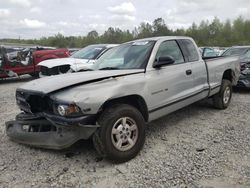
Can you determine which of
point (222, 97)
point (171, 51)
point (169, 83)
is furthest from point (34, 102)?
point (222, 97)

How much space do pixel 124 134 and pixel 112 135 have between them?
0.70ft

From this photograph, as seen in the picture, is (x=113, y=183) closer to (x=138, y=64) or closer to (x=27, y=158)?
(x=27, y=158)

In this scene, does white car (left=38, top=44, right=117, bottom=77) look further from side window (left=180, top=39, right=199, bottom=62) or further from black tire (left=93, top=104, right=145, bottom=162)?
black tire (left=93, top=104, right=145, bottom=162)

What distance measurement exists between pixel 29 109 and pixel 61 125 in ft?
2.49

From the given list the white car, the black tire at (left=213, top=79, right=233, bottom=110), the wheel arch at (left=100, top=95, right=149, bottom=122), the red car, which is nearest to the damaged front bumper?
the wheel arch at (left=100, top=95, right=149, bottom=122)

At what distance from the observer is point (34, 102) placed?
4.01 meters

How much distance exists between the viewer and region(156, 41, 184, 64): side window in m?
4.90

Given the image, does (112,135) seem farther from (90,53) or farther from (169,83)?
(90,53)

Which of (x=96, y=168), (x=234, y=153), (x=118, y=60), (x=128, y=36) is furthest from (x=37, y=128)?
(x=128, y=36)

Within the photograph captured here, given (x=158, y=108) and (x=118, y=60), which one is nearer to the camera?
(x=158, y=108)

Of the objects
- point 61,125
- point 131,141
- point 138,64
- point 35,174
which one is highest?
point 138,64

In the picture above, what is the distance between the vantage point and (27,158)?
4.08m

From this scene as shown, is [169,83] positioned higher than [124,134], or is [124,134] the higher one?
[169,83]

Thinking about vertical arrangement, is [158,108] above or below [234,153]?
above
